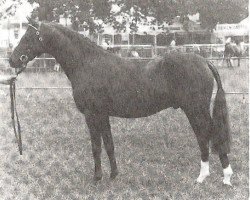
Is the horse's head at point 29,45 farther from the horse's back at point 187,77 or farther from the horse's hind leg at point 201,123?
the horse's hind leg at point 201,123

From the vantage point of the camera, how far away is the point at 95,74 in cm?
557

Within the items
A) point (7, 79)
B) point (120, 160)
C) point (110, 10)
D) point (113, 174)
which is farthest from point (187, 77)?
point (110, 10)

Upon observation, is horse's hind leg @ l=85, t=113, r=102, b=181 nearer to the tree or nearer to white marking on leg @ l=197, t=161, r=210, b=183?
white marking on leg @ l=197, t=161, r=210, b=183

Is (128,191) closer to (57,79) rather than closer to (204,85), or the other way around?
(204,85)

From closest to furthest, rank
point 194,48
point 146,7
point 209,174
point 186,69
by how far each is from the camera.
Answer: point 186,69, point 209,174, point 146,7, point 194,48

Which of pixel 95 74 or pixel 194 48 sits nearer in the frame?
pixel 95 74

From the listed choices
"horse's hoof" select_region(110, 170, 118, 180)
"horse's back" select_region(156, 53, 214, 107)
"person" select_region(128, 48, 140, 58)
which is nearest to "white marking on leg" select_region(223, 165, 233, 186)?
"horse's back" select_region(156, 53, 214, 107)

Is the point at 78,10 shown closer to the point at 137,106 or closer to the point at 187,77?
the point at 137,106

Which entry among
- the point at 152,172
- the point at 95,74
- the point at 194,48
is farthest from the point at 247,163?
the point at 194,48

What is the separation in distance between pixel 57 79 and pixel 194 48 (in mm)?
12927

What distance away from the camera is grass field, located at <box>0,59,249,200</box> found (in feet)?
18.2

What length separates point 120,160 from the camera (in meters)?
6.86

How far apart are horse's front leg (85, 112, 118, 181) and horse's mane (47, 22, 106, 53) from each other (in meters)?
0.91

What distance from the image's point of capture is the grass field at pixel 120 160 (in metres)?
5.54
